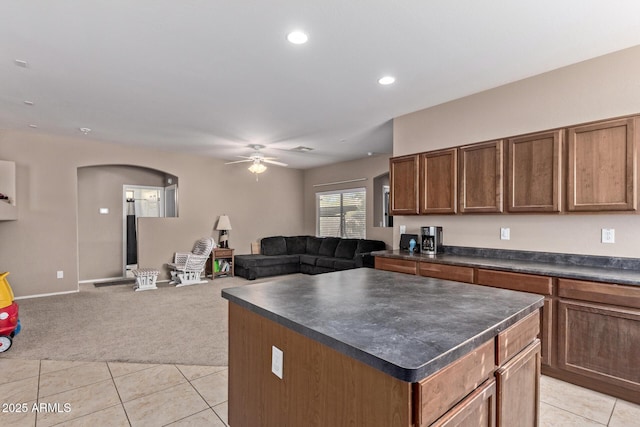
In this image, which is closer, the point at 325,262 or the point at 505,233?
the point at 505,233

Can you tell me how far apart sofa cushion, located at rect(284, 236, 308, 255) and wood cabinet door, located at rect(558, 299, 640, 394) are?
240 inches

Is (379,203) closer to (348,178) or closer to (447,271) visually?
(348,178)

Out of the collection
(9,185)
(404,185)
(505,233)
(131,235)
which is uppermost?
(9,185)

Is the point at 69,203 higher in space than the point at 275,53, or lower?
lower

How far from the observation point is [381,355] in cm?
97

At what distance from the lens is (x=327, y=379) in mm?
1170

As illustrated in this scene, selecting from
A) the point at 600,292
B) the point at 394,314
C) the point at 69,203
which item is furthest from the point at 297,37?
the point at 69,203

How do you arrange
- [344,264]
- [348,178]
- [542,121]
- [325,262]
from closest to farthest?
[542,121] < [344,264] < [325,262] < [348,178]

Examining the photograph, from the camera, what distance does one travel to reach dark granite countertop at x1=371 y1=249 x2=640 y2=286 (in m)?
2.36

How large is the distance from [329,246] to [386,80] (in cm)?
486

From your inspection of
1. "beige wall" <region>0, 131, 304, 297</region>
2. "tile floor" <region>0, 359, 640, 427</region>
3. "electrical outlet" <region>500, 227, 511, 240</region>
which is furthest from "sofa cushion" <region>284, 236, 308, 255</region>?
"electrical outlet" <region>500, 227, 511, 240</region>

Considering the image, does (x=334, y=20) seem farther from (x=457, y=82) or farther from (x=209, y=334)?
(x=209, y=334)

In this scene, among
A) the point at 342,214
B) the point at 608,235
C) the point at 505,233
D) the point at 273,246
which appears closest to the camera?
the point at 608,235

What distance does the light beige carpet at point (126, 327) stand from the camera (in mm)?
3084
